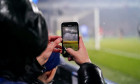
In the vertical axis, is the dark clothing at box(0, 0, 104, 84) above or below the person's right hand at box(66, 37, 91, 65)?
above

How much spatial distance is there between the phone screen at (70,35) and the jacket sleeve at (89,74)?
0.10 meters

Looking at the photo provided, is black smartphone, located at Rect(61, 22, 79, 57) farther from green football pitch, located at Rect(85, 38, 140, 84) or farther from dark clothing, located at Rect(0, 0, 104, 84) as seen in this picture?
green football pitch, located at Rect(85, 38, 140, 84)

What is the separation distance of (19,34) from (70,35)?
369 millimetres

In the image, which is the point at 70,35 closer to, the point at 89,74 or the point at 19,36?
the point at 89,74

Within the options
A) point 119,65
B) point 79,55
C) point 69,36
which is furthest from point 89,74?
point 119,65

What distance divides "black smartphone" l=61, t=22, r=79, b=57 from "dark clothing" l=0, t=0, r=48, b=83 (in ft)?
0.87

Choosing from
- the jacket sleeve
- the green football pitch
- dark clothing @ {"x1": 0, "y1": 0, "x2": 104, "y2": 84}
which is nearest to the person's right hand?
the jacket sleeve

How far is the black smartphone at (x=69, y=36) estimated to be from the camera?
86 cm

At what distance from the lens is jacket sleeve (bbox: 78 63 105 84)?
0.74m

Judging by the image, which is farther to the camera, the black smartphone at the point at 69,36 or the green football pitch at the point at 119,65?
the green football pitch at the point at 119,65

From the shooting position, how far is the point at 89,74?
29.3 inches

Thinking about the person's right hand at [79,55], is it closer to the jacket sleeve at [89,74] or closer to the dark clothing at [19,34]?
the jacket sleeve at [89,74]

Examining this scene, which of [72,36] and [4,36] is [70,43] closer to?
[72,36]

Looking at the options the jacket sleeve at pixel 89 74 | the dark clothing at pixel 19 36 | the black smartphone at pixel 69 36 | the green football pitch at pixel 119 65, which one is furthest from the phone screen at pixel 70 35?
the green football pitch at pixel 119 65
